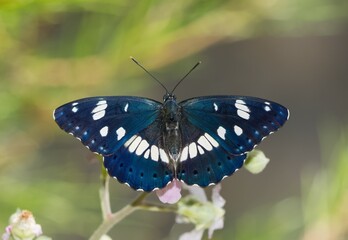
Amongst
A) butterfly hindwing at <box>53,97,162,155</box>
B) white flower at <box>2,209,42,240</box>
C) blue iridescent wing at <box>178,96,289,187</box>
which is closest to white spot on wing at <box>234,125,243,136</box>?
blue iridescent wing at <box>178,96,289,187</box>

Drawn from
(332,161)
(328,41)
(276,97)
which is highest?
(328,41)

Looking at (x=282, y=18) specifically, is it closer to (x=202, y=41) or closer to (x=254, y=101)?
(x=202, y=41)

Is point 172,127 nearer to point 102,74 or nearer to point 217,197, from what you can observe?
point 217,197

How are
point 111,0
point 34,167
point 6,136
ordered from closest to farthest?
point 111,0, point 6,136, point 34,167

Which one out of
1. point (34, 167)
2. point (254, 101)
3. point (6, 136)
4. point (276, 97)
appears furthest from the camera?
point (276, 97)

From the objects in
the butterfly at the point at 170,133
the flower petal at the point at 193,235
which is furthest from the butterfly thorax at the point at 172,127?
the flower petal at the point at 193,235

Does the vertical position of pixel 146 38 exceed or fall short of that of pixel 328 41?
it falls short

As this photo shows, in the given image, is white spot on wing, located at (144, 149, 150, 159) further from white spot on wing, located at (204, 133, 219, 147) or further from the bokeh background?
the bokeh background

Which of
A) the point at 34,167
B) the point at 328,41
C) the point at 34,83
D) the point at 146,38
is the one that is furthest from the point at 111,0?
the point at 328,41
